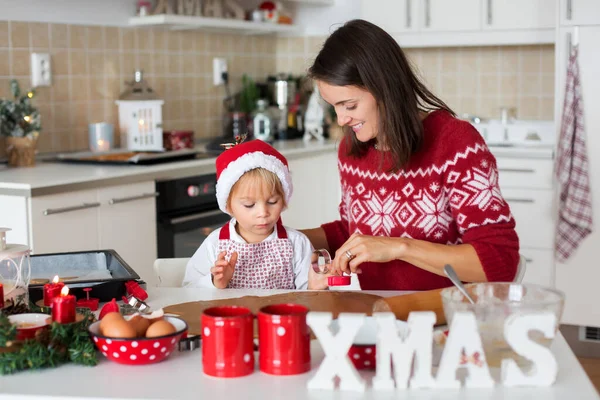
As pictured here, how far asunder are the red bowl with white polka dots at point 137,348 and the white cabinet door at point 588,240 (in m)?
3.03

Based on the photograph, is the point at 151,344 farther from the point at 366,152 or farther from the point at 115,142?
the point at 115,142

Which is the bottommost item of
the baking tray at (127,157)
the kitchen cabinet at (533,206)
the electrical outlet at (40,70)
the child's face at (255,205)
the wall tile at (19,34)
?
the kitchen cabinet at (533,206)

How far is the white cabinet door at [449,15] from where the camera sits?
4523 millimetres

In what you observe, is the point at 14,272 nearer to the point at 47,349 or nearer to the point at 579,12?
the point at 47,349

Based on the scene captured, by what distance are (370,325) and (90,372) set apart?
0.46 meters

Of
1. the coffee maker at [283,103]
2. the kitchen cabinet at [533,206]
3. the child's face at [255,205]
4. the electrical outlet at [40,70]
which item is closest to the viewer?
the child's face at [255,205]

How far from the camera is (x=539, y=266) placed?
423 cm

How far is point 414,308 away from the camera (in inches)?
63.5

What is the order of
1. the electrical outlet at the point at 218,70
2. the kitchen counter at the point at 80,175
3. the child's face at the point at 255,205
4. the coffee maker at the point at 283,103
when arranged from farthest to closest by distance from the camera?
the coffee maker at the point at 283,103
the electrical outlet at the point at 218,70
the kitchen counter at the point at 80,175
the child's face at the point at 255,205

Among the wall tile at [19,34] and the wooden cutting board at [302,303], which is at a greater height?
the wall tile at [19,34]

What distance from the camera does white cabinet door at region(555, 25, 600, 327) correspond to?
3.96 m

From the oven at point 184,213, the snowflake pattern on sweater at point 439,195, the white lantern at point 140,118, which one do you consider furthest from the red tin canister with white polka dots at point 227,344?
the white lantern at point 140,118

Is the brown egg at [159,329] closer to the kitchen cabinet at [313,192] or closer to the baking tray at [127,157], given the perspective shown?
the baking tray at [127,157]

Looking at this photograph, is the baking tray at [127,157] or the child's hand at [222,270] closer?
the child's hand at [222,270]
